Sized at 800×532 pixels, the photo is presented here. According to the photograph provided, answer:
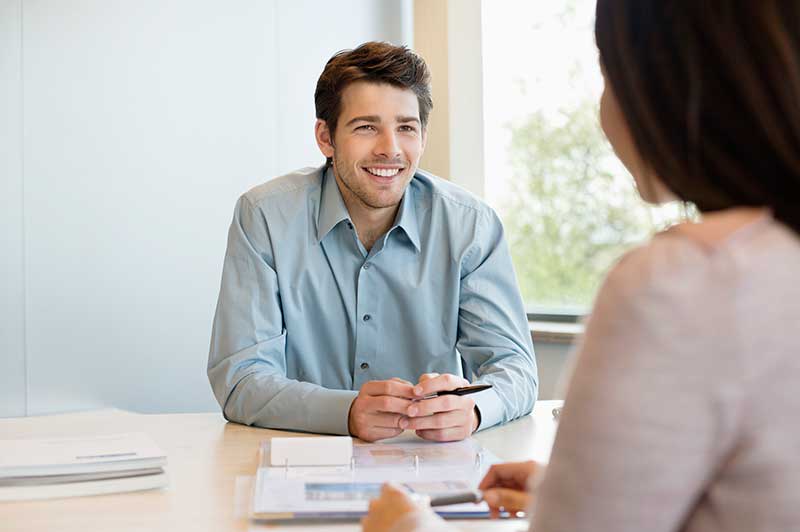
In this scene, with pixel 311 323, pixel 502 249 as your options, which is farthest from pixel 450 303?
pixel 311 323

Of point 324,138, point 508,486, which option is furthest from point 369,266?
point 508,486

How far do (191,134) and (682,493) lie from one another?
311cm

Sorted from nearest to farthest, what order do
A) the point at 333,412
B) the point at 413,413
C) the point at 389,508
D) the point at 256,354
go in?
the point at 389,508, the point at 413,413, the point at 333,412, the point at 256,354

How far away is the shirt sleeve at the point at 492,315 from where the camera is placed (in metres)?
2.15

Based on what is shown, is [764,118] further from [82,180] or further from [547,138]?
[547,138]

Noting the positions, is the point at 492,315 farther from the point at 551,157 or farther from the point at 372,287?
the point at 551,157

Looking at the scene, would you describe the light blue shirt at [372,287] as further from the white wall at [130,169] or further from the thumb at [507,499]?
the white wall at [130,169]

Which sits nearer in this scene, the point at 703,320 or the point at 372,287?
the point at 703,320

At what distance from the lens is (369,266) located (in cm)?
230

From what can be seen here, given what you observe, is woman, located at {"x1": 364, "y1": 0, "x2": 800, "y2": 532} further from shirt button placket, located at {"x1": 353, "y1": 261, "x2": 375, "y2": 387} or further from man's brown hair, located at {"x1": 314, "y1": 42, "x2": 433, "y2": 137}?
man's brown hair, located at {"x1": 314, "y1": 42, "x2": 433, "y2": 137}

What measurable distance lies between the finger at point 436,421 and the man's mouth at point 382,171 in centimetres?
85

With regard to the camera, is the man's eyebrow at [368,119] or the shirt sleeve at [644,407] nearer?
the shirt sleeve at [644,407]

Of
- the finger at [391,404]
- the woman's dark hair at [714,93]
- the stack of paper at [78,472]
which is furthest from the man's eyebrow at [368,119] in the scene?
the woman's dark hair at [714,93]

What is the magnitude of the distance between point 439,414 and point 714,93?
3.70ft
